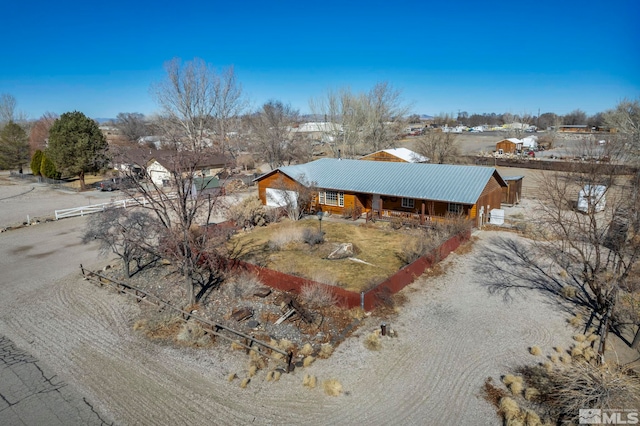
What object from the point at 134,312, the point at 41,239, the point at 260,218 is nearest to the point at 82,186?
the point at 41,239

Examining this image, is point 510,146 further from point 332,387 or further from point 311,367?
point 332,387

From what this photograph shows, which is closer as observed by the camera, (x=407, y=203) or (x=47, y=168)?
(x=407, y=203)

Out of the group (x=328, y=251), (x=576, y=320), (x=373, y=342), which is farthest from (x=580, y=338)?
(x=328, y=251)

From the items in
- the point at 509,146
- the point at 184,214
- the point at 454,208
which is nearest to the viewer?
the point at 184,214

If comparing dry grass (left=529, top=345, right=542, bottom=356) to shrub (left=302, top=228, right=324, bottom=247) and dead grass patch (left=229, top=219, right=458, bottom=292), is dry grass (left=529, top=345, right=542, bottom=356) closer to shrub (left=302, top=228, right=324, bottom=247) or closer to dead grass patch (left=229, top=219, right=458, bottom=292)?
dead grass patch (left=229, top=219, right=458, bottom=292)

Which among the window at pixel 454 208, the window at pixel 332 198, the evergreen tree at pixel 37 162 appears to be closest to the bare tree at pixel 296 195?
the window at pixel 332 198
